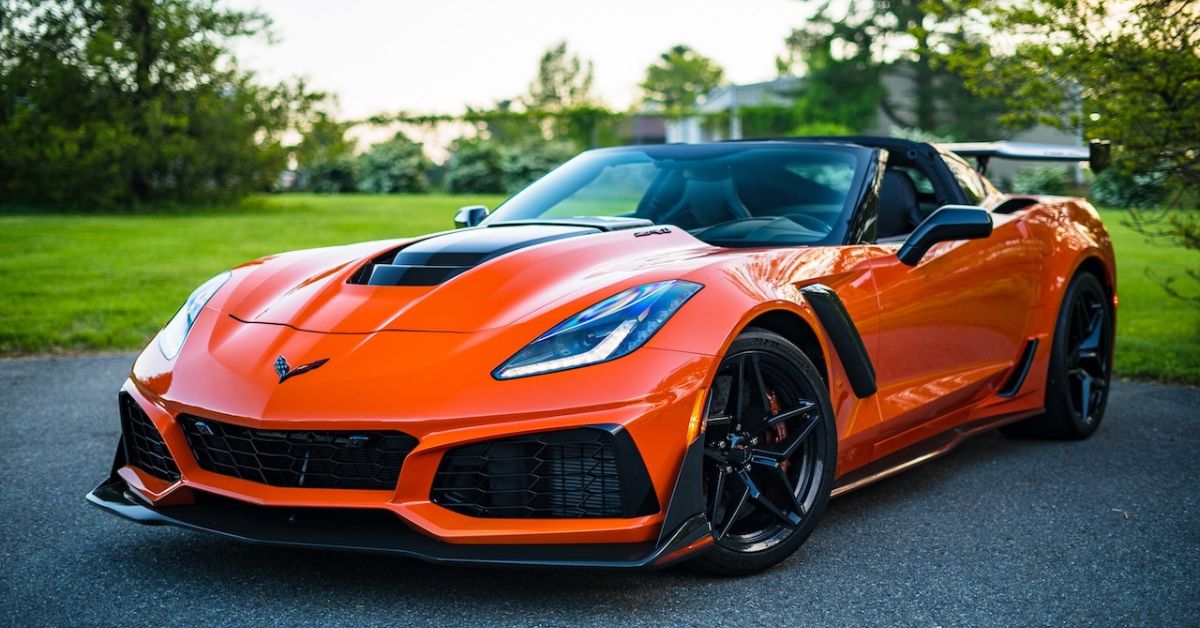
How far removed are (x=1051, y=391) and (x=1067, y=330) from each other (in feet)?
0.94

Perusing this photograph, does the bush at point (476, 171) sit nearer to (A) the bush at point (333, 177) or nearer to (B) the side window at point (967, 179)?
(A) the bush at point (333, 177)

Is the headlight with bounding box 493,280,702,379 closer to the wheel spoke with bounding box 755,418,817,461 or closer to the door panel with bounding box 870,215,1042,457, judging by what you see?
the wheel spoke with bounding box 755,418,817,461

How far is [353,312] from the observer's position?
3.25 m

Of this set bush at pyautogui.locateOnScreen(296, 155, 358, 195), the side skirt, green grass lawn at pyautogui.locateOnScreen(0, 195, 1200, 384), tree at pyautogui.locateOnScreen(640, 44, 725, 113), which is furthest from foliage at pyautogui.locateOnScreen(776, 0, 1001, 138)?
tree at pyautogui.locateOnScreen(640, 44, 725, 113)

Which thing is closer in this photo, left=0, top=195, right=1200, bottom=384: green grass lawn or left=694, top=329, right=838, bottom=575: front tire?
left=694, top=329, right=838, bottom=575: front tire

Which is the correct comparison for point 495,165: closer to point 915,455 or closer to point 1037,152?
point 1037,152

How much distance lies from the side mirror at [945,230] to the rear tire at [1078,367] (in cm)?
132

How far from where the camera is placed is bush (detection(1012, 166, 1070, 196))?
76.2ft

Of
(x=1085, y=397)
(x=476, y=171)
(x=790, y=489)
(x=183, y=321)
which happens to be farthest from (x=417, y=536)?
(x=476, y=171)

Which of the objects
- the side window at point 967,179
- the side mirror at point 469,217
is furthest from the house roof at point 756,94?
the side mirror at point 469,217

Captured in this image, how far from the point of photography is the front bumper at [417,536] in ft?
9.20

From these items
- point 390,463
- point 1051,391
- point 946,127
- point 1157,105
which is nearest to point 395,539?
point 390,463

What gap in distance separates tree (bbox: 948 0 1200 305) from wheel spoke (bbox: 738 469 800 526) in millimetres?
4269

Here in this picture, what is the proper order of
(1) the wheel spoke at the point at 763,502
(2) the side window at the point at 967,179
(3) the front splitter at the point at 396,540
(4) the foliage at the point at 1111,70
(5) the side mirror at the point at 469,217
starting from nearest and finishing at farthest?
(3) the front splitter at the point at 396,540 < (1) the wheel spoke at the point at 763,502 < (5) the side mirror at the point at 469,217 < (2) the side window at the point at 967,179 < (4) the foliage at the point at 1111,70
